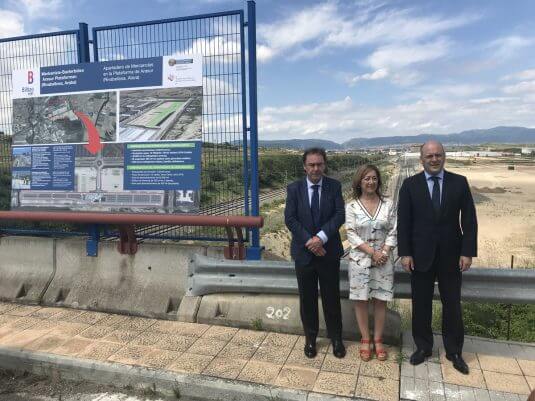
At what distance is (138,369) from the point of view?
3803 millimetres

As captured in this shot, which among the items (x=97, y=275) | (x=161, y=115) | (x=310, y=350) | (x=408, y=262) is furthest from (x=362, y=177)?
(x=97, y=275)

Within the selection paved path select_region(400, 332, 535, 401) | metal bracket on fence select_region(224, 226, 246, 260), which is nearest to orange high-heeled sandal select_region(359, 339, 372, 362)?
paved path select_region(400, 332, 535, 401)

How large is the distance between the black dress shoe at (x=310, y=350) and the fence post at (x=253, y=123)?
126cm

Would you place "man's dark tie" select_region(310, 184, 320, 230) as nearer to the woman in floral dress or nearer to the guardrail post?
the woman in floral dress

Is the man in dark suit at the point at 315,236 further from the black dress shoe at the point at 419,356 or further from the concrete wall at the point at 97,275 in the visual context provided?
the concrete wall at the point at 97,275

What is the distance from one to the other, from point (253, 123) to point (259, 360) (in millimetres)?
2377

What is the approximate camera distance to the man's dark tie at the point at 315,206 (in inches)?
156

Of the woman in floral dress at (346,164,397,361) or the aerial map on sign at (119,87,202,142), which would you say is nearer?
the woman in floral dress at (346,164,397,361)

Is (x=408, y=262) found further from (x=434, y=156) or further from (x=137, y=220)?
(x=137, y=220)

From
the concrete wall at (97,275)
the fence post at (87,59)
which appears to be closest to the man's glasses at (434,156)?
the concrete wall at (97,275)

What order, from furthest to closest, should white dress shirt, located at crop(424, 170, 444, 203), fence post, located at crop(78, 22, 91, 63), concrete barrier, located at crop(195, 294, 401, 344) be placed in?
fence post, located at crop(78, 22, 91, 63) < concrete barrier, located at crop(195, 294, 401, 344) < white dress shirt, located at crop(424, 170, 444, 203)

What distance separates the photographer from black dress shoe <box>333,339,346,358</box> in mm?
4008

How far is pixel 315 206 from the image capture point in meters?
3.99

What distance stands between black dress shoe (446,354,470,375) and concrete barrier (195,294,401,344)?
0.52 metres
